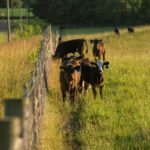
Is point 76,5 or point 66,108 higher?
point 76,5

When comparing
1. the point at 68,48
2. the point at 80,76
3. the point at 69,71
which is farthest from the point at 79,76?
the point at 68,48

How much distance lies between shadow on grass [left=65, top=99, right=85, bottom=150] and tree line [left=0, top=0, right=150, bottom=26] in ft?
243

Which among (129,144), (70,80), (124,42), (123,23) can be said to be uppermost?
(123,23)

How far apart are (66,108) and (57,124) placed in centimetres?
170

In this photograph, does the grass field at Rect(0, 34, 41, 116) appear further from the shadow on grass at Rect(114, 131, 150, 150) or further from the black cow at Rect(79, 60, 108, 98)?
the shadow on grass at Rect(114, 131, 150, 150)

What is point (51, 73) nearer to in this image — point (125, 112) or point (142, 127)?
point (125, 112)

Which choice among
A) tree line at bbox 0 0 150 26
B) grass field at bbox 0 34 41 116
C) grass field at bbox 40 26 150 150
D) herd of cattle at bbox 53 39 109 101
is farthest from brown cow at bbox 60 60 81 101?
tree line at bbox 0 0 150 26

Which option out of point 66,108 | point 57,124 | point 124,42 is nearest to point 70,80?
point 66,108

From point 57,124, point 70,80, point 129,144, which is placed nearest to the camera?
point 129,144

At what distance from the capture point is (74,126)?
412 inches

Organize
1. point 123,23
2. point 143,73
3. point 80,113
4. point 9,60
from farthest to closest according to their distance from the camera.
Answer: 1. point 123,23
2. point 143,73
3. point 9,60
4. point 80,113

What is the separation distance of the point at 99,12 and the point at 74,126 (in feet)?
252

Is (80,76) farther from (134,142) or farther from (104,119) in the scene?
(134,142)

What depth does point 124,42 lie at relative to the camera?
4056 cm
